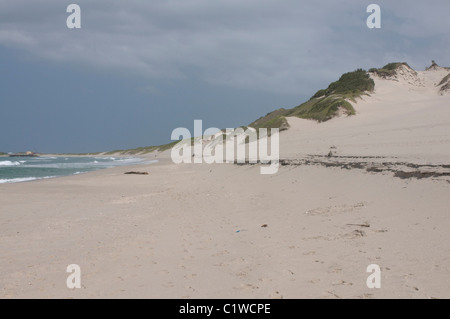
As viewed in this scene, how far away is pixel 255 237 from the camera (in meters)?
6.66

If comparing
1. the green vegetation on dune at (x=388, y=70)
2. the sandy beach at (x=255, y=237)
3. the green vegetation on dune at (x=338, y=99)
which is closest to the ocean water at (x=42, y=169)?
the sandy beach at (x=255, y=237)

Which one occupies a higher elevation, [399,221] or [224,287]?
[399,221]

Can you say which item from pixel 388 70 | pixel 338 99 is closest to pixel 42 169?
pixel 338 99

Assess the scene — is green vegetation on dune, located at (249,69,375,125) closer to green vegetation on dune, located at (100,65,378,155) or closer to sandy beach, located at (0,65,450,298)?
green vegetation on dune, located at (100,65,378,155)

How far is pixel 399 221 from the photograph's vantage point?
20.5 ft

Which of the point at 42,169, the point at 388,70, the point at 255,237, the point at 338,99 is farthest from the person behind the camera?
the point at 388,70

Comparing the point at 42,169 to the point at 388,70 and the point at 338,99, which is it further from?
the point at 388,70

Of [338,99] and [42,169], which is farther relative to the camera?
[42,169]

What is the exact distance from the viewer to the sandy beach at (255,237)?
4332mm

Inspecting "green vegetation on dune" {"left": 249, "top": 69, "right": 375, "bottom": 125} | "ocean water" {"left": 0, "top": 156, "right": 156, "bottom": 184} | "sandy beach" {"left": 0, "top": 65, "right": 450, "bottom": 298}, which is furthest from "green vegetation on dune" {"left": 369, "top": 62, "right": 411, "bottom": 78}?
"sandy beach" {"left": 0, "top": 65, "right": 450, "bottom": 298}

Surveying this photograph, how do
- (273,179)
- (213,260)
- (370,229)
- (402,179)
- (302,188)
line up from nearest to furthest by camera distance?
1. (213,260)
2. (370,229)
3. (402,179)
4. (302,188)
5. (273,179)
